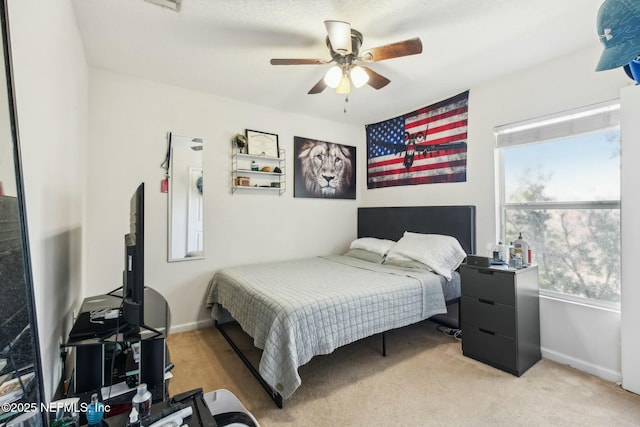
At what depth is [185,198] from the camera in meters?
→ 3.05

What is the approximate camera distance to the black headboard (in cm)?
303

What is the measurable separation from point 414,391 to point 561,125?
2.50 m

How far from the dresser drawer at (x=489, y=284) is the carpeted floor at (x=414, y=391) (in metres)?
0.57

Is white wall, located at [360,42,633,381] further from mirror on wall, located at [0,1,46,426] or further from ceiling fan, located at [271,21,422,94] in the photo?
mirror on wall, located at [0,1,46,426]

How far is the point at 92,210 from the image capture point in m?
2.62

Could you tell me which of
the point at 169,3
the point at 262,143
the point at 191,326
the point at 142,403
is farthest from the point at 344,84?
Result: the point at 191,326

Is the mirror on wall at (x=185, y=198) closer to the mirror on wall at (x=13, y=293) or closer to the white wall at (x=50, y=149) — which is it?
the white wall at (x=50, y=149)

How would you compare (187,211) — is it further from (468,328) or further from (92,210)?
(468,328)

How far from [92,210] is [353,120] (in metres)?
3.26

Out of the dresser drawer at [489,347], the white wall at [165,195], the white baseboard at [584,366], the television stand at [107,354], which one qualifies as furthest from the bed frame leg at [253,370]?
the white baseboard at [584,366]

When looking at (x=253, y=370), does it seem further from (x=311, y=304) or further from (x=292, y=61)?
(x=292, y=61)

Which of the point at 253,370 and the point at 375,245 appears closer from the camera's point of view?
the point at 253,370

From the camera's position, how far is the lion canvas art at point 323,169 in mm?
3824

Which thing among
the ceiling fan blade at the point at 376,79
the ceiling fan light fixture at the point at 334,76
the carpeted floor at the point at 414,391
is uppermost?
the ceiling fan blade at the point at 376,79
